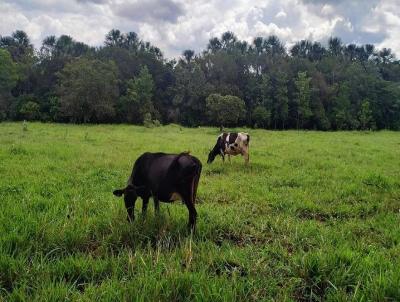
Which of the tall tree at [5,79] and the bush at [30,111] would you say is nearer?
the tall tree at [5,79]

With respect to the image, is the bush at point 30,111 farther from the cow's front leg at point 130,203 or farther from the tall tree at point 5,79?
the cow's front leg at point 130,203

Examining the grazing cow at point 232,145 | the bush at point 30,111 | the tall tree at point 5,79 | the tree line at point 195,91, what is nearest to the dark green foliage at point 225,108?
the tree line at point 195,91

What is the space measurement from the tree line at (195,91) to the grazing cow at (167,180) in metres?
45.7

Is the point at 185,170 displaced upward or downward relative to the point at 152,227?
upward

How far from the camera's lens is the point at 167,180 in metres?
6.18

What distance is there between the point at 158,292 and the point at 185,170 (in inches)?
97.7

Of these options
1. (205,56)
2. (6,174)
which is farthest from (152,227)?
(205,56)

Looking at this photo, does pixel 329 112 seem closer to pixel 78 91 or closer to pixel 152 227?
pixel 78 91

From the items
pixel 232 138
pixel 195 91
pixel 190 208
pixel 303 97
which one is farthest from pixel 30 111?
pixel 190 208

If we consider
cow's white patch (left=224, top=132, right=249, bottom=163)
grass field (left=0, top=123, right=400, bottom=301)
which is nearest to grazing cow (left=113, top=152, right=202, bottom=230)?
grass field (left=0, top=123, right=400, bottom=301)

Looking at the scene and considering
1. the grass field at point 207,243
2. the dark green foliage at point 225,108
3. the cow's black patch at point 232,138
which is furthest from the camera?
the dark green foliage at point 225,108

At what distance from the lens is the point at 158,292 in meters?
3.89

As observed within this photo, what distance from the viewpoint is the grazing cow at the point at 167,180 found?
610 cm

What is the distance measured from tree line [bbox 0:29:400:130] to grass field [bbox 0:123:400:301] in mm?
43689
